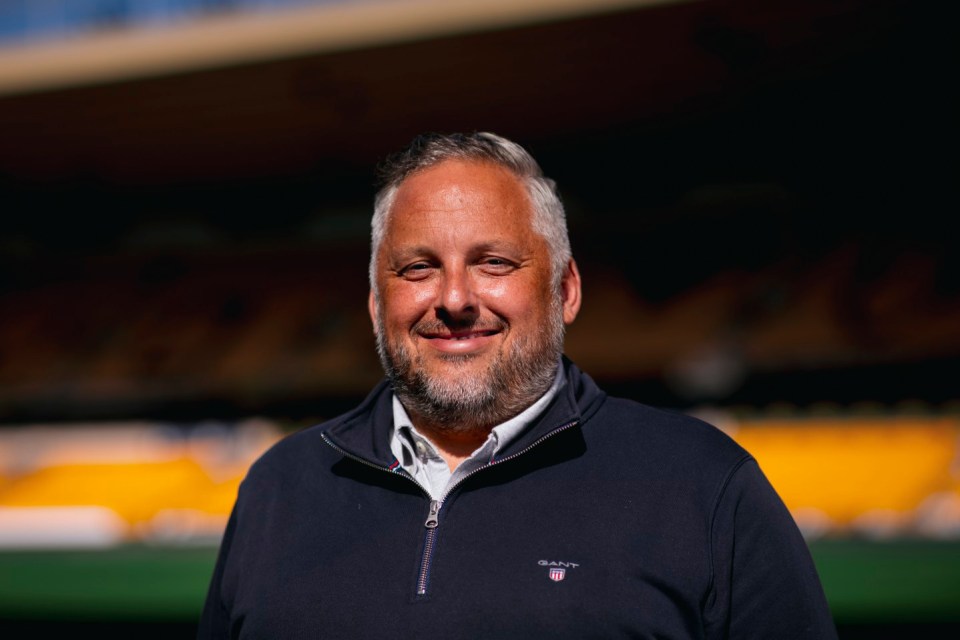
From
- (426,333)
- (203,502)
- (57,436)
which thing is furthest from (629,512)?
(57,436)

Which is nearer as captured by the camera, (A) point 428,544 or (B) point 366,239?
(A) point 428,544

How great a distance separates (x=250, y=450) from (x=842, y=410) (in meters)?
6.51

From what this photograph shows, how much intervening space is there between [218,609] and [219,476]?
959 centimetres

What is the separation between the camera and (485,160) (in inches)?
60.9

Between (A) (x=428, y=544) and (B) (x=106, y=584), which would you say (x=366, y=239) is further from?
(A) (x=428, y=544)

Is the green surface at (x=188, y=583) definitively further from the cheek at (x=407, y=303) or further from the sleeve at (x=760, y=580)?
the cheek at (x=407, y=303)

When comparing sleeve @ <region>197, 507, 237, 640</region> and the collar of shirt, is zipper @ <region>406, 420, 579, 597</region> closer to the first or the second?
the collar of shirt

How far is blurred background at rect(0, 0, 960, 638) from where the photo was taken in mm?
7227

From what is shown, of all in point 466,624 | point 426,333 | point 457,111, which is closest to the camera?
point 466,624

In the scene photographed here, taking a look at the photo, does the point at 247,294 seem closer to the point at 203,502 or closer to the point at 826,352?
the point at 203,502

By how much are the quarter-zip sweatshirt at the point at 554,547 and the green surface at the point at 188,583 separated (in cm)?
286

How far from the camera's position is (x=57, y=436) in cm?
1191

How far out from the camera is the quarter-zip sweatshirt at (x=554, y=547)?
1325 millimetres

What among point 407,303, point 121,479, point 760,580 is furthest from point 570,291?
point 121,479
